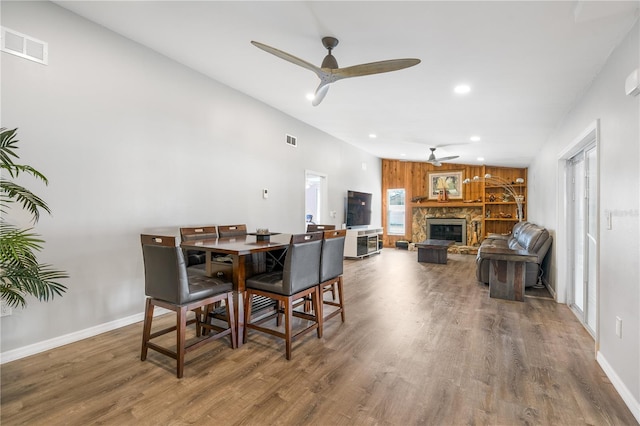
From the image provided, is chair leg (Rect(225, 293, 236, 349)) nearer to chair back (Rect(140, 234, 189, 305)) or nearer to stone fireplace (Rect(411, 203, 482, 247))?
chair back (Rect(140, 234, 189, 305))

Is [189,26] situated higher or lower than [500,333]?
higher

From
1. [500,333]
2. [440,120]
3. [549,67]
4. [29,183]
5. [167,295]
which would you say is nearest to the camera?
[167,295]

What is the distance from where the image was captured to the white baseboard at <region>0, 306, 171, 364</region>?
240 cm

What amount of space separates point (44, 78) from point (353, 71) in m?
2.63

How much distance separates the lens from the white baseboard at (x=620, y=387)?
1788 mm

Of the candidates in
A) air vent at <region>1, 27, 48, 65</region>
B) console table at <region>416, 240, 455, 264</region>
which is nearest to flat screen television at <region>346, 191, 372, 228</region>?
console table at <region>416, 240, 455, 264</region>

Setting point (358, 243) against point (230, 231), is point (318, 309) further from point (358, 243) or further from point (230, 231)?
point (358, 243)

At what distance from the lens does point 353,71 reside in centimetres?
255

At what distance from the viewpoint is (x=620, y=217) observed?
2.07m

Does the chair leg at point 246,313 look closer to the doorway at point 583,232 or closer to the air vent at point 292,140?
the doorway at point 583,232

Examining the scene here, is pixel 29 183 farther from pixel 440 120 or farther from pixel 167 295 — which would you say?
pixel 440 120

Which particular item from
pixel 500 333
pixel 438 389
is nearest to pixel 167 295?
pixel 438 389

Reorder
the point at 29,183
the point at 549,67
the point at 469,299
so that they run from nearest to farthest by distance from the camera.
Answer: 1. the point at 29,183
2. the point at 549,67
3. the point at 469,299

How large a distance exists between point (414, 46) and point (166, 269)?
276 cm
